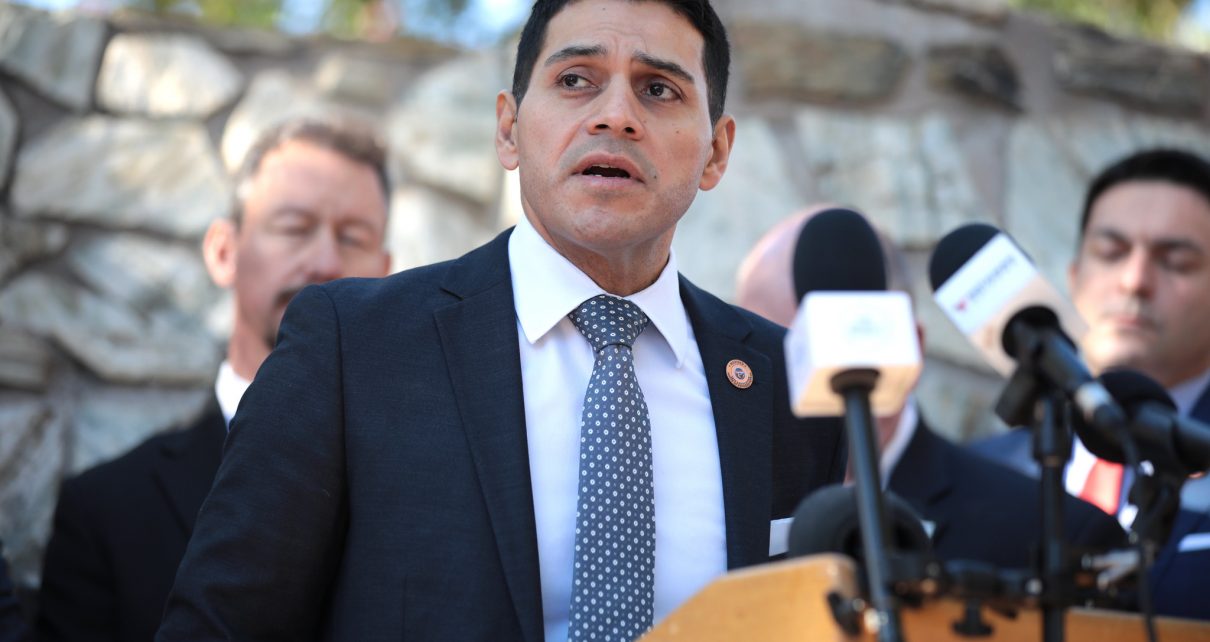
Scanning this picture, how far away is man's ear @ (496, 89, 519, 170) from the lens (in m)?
2.50

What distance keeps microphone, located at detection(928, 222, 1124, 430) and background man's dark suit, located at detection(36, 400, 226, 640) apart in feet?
6.93

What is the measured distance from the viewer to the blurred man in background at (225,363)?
3197 millimetres

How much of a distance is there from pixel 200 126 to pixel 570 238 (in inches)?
84.5

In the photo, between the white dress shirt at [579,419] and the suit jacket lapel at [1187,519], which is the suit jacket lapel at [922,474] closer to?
the suit jacket lapel at [1187,519]

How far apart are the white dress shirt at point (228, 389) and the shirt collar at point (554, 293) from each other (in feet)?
4.71

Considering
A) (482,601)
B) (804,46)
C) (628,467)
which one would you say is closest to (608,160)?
(628,467)

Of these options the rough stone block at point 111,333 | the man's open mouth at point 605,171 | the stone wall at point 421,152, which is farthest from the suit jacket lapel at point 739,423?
the rough stone block at point 111,333

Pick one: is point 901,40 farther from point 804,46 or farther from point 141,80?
point 141,80

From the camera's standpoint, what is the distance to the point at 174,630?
6.19 ft

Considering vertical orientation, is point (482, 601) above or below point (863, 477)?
below

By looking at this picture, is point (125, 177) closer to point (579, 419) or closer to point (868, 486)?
point (579, 419)

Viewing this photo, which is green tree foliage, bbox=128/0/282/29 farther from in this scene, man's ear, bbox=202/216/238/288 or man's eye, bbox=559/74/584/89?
man's eye, bbox=559/74/584/89

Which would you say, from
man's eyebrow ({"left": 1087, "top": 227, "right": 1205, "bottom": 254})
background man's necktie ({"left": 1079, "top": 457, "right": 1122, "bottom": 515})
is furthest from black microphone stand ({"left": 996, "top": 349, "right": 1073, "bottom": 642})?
man's eyebrow ({"left": 1087, "top": 227, "right": 1205, "bottom": 254})

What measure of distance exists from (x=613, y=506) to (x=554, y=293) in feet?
1.33
